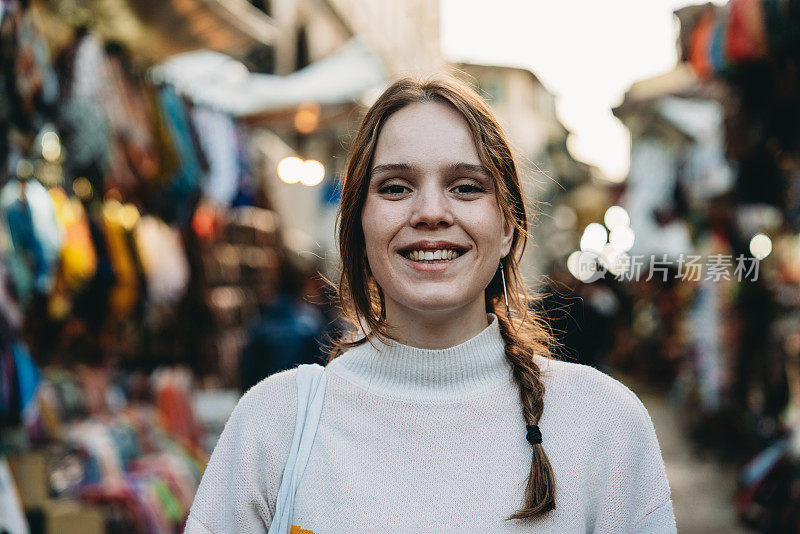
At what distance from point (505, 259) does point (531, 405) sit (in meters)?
0.41

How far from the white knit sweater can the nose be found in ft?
0.93

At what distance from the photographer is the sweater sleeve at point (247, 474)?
5.09 feet

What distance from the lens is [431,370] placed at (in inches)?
64.2

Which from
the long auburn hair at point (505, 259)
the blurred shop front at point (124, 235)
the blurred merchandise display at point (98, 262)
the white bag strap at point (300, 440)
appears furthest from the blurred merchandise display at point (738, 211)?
the blurred merchandise display at point (98, 262)

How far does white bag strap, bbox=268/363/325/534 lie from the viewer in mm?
1508

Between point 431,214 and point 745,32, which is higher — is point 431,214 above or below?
below

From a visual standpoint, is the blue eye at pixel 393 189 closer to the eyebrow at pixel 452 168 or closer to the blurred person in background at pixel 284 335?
the eyebrow at pixel 452 168

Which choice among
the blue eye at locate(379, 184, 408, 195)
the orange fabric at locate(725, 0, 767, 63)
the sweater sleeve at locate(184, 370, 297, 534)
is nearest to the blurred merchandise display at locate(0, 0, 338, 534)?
the sweater sleeve at locate(184, 370, 297, 534)

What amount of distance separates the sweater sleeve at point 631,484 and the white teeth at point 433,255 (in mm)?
474

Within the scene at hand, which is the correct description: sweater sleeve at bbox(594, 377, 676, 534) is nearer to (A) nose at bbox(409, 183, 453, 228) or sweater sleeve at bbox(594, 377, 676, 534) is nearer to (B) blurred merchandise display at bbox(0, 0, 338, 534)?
(A) nose at bbox(409, 183, 453, 228)

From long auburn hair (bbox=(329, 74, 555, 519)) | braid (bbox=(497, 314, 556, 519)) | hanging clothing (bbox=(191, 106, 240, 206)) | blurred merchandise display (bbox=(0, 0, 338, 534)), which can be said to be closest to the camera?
braid (bbox=(497, 314, 556, 519))

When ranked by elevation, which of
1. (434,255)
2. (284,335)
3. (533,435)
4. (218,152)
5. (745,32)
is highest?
(745,32)

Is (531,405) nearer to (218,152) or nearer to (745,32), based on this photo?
(745,32)

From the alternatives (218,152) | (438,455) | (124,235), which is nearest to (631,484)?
(438,455)
